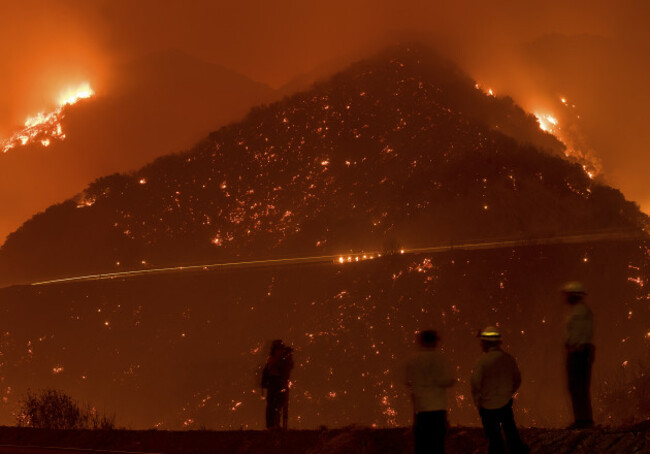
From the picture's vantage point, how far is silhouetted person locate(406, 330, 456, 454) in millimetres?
6426

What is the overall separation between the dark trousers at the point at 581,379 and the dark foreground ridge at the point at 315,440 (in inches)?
16.9

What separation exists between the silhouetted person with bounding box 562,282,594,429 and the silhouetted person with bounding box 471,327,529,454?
1523 mm

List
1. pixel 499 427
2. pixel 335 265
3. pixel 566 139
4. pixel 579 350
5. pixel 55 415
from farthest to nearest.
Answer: pixel 566 139, pixel 335 265, pixel 55 415, pixel 579 350, pixel 499 427

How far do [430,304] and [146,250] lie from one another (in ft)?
57.1

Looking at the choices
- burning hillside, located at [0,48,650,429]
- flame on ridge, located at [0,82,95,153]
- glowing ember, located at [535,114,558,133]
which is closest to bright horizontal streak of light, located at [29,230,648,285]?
burning hillside, located at [0,48,650,429]

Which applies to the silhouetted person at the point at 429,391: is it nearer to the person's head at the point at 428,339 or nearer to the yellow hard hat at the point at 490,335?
the person's head at the point at 428,339

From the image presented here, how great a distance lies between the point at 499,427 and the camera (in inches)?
253

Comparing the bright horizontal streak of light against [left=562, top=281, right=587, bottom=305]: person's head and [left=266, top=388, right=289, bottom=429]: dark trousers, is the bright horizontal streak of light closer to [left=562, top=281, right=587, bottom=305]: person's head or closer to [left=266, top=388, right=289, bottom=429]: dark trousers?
[left=266, top=388, right=289, bottom=429]: dark trousers

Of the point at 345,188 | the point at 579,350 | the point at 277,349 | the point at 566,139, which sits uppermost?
the point at 566,139

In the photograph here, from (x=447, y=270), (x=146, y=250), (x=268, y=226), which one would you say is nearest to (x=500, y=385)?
(x=447, y=270)

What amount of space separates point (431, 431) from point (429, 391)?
45 cm

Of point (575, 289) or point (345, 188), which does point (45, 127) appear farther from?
point (575, 289)

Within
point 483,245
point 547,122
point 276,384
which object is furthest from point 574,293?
point 547,122

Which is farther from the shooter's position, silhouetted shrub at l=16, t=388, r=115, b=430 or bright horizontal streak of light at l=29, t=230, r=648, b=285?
bright horizontal streak of light at l=29, t=230, r=648, b=285
